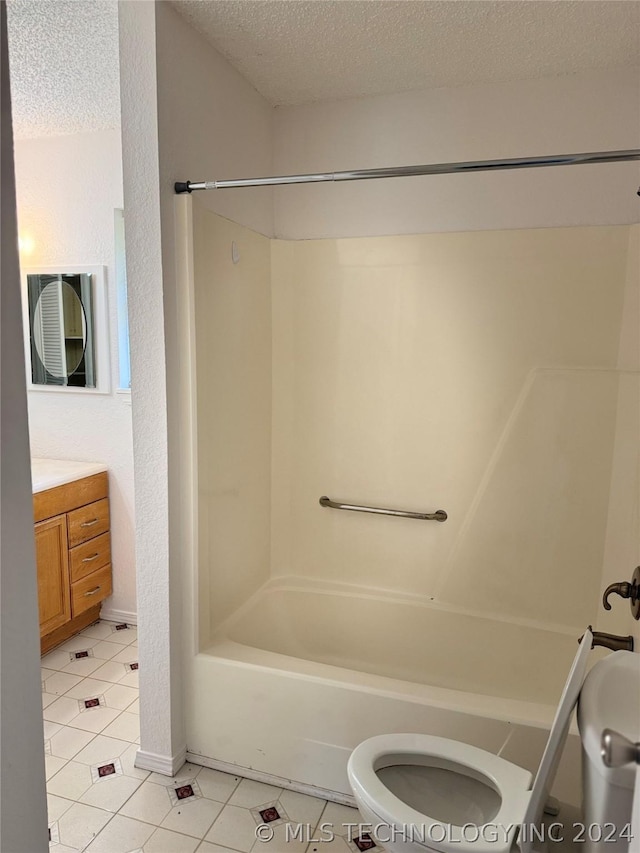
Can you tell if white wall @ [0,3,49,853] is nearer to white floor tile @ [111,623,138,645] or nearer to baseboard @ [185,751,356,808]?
baseboard @ [185,751,356,808]

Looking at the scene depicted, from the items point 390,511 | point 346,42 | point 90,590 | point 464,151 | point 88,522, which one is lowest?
point 90,590

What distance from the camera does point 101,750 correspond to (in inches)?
86.9

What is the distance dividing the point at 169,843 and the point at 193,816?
0.12 metres

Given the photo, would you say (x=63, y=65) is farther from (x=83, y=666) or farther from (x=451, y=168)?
(x=83, y=666)

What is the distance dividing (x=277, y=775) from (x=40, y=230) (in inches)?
107

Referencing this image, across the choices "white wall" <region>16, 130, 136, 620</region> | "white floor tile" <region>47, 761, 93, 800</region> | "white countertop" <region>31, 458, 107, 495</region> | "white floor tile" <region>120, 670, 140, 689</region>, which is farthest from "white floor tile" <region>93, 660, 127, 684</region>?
"white countertop" <region>31, 458, 107, 495</region>

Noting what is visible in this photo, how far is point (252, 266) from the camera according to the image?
2.48 metres

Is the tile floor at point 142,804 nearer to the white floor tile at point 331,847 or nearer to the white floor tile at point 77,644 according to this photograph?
the white floor tile at point 331,847

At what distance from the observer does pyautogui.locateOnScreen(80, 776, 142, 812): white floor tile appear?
195 centimetres

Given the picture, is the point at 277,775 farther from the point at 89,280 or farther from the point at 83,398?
the point at 89,280

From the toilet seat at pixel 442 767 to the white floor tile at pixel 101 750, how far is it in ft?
3.56

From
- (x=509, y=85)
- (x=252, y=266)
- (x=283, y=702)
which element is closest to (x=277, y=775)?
(x=283, y=702)

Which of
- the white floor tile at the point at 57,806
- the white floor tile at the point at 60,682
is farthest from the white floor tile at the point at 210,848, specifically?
the white floor tile at the point at 60,682

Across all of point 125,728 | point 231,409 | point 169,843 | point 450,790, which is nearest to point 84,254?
point 231,409
